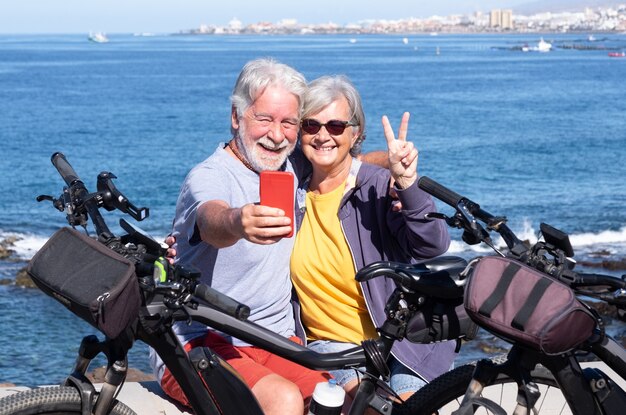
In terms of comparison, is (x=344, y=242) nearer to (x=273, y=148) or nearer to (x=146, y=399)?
(x=273, y=148)

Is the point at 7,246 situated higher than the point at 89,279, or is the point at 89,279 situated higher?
the point at 89,279

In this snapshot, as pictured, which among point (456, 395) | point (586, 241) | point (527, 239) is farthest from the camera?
point (586, 241)

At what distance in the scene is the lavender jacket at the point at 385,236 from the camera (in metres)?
4.28

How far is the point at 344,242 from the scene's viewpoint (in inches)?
180

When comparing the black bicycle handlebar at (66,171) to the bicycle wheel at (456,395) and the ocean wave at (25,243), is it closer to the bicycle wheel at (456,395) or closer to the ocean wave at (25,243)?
the bicycle wheel at (456,395)

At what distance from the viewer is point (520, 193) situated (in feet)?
93.7

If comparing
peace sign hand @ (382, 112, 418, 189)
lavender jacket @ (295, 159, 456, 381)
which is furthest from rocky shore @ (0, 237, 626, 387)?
peace sign hand @ (382, 112, 418, 189)

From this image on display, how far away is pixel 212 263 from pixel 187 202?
319 mm

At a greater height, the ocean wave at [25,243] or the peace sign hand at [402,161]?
the peace sign hand at [402,161]

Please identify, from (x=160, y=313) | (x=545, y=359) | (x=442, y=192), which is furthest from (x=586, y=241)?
(x=160, y=313)

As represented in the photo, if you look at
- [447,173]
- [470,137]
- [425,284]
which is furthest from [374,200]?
[470,137]

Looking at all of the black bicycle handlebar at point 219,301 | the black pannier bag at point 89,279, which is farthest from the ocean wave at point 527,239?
the black pannier bag at point 89,279

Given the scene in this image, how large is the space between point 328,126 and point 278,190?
140 centimetres

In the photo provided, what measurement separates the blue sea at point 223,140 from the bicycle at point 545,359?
8085mm
